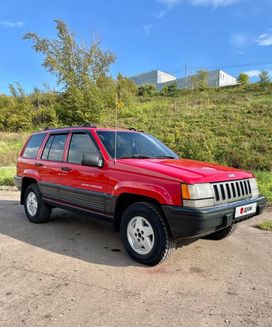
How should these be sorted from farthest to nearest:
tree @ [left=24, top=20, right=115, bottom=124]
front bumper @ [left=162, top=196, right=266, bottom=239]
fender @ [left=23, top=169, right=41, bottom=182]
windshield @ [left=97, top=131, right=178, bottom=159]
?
tree @ [left=24, top=20, right=115, bottom=124] → fender @ [left=23, top=169, right=41, bottom=182] → windshield @ [left=97, top=131, right=178, bottom=159] → front bumper @ [left=162, top=196, right=266, bottom=239]

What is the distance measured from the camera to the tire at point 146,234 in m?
3.80

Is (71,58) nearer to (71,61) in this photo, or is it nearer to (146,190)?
(71,61)

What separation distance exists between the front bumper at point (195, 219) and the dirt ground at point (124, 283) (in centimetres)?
55

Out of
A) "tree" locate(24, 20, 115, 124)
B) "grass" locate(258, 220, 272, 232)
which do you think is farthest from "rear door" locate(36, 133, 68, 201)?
"tree" locate(24, 20, 115, 124)

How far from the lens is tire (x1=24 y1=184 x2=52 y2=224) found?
19.2 feet

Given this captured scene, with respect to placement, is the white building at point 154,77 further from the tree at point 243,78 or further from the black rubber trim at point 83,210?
the black rubber trim at point 83,210

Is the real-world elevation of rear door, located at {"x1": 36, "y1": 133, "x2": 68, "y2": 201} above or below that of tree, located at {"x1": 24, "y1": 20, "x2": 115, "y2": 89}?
below

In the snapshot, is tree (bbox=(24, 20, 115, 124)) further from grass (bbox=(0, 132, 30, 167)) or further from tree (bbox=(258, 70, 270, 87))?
tree (bbox=(258, 70, 270, 87))

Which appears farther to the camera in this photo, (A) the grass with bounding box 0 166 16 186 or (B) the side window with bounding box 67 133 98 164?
(A) the grass with bounding box 0 166 16 186

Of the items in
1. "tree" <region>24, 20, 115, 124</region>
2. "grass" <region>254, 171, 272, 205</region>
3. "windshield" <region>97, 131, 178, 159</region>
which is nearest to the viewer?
"windshield" <region>97, 131, 178, 159</region>

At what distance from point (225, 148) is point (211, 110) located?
28.7ft

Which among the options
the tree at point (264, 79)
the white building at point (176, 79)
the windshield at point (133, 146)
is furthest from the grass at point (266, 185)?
the white building at point (176, 79)

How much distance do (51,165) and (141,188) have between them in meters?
2.18

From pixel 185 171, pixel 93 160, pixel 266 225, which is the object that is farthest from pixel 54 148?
pixel 266 225
